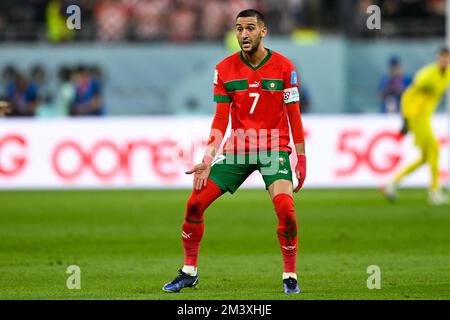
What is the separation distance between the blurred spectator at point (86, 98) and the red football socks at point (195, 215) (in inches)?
617

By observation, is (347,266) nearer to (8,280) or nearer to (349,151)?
(8,280)

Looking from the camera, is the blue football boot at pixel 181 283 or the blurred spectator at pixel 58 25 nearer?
the blue football boot at pixel 181 283

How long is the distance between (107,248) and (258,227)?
324 cm

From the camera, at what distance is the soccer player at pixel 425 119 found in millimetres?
20359

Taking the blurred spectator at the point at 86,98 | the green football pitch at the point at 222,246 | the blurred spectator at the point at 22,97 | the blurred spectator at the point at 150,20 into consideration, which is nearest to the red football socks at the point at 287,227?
the green football pitch at the point at 222,246

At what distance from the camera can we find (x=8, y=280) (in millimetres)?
11312

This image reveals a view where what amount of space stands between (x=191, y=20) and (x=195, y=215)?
58.3 feet

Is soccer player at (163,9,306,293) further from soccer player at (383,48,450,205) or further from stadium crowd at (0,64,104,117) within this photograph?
stadium crowd at (0,64,104,117)

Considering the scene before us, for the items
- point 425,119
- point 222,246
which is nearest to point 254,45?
point 222,246

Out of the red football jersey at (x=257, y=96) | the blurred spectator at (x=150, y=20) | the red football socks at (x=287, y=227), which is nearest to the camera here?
the red football socks at (x=287, y=227)

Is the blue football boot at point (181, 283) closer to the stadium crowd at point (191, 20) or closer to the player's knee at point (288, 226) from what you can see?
the player's knee at point (288, 226)

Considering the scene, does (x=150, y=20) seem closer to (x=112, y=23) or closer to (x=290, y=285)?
(x=112, y=23)

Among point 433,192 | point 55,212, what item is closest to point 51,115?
point 55,212

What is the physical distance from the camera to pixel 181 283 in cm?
1041
